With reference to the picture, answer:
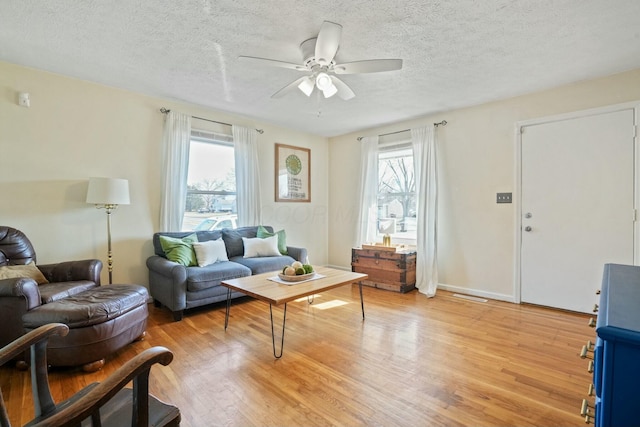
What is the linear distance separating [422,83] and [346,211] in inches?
107

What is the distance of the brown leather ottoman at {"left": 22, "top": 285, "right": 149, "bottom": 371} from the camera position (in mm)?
2029

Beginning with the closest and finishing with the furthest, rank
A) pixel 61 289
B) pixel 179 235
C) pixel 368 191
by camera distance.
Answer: pixel 61 289 < pixel 179 235 < pixel 368 191

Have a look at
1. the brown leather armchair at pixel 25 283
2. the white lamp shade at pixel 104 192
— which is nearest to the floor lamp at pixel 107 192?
the white lamp shade at pixel 104 192

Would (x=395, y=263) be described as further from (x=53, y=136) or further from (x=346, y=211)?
(x=53, y=136)

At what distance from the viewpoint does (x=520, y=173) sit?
357 cm

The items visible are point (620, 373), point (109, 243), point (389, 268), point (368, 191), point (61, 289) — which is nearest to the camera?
point (620, 373)

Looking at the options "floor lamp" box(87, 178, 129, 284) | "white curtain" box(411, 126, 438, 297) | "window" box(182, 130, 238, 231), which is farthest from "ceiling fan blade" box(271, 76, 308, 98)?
"white curtain" box(411, 126, 438, 297)

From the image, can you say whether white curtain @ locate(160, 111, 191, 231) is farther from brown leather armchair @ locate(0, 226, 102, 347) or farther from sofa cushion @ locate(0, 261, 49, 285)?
sofa cushion @ locate(0, 261, 49, 285)

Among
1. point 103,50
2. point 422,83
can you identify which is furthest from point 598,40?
point 103,50

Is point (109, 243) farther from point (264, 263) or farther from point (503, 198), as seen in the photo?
point (503, 198)

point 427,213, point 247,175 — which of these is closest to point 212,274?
point 247,175

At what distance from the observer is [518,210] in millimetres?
3584

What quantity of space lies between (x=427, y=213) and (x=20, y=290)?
13.7 ft

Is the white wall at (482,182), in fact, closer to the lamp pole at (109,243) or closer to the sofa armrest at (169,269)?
the sofa armrest at (169,269)
